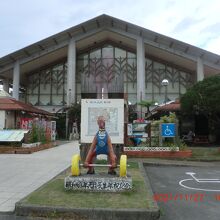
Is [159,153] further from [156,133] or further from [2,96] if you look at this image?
[2,96]

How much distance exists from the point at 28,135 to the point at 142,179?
12175 millimetres

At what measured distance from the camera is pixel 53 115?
4025 cm

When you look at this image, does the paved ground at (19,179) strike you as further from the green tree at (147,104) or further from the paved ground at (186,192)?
the green tree at (147,104)

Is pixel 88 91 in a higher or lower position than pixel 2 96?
lower

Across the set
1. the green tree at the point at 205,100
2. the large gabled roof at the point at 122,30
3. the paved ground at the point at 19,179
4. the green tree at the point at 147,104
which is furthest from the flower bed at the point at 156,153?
the large gabled roof at the point at 122,30

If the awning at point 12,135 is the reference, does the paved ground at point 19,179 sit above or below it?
below

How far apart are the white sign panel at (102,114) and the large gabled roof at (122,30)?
30853 mm

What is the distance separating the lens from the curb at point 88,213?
5.87 metres

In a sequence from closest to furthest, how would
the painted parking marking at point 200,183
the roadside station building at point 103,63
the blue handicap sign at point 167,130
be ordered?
1. the painted parking marking at point 200,183
2. the blue handicap sign at point 167,130
3. the roadside station building at point 103,63

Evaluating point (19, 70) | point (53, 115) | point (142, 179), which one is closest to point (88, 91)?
point (142, 179)

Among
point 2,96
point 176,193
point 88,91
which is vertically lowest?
point 176,193

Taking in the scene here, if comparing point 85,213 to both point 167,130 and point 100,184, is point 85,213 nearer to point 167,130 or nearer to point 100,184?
point 100,184

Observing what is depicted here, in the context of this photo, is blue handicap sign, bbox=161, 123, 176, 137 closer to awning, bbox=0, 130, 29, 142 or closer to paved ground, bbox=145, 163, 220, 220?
paved ground, bbox=145, 163, 220, 220

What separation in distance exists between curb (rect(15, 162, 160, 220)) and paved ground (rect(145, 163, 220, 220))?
415 millimetres
